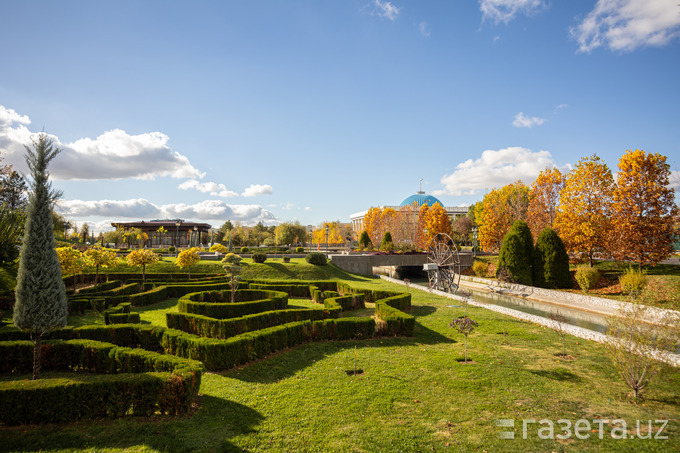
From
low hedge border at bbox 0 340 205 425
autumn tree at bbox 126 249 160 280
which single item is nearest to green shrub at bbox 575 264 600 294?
low hedge border at bbox 0 340 205 425

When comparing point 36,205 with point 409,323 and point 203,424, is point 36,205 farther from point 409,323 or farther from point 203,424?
point 409,323

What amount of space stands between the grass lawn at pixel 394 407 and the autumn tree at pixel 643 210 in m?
20.4

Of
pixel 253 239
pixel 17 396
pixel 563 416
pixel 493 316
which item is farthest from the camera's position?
pixel 253 239

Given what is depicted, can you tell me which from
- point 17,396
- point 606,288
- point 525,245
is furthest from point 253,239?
point 17,396

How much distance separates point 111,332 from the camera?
11703mm

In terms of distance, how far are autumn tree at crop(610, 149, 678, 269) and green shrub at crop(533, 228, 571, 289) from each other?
3.78 metres

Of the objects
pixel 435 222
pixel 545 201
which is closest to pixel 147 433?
pixel 545 201

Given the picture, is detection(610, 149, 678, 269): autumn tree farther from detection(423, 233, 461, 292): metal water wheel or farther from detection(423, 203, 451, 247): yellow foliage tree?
detection(423, 203, 451, 247): yellow foliage tree

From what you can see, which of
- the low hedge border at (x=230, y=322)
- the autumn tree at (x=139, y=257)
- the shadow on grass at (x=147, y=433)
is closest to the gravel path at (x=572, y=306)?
the shadow on grass at (x=147, y=433)

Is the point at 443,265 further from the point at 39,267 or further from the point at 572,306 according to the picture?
the point at 39,267

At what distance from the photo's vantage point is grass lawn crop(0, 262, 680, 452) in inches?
246

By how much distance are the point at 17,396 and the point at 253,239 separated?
251 ft

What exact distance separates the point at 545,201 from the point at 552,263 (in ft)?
44.6

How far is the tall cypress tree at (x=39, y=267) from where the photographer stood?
784 cm
